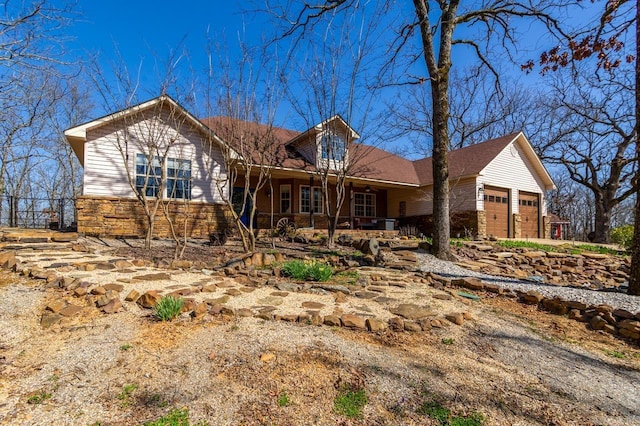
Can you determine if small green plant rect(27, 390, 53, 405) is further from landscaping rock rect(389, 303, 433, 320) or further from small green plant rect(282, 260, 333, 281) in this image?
small green plant rect(282, 260, 333, 281)

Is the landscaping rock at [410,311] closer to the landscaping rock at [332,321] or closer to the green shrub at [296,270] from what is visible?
the landscaping rock at [332,321]

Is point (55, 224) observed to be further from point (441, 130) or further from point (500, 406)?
→ point (500, 406)

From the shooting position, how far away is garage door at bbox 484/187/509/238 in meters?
16.2

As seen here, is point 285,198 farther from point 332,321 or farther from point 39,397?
point 39,397

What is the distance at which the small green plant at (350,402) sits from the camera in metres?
2.20

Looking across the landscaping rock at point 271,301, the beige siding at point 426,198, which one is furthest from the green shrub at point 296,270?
the beige siding at point 426,198

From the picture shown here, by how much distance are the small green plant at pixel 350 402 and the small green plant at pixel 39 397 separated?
2056 millimetres

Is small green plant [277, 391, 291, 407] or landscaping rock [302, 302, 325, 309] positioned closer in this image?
small green plant [277, 391, 291, 407]

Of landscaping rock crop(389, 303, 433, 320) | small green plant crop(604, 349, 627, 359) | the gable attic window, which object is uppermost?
the gable attic window

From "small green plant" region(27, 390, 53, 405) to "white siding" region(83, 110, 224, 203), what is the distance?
8.19 m

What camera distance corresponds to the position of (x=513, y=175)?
17297mm

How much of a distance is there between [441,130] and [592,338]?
611 cm

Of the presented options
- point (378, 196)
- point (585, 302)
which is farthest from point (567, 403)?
point (378, 196)

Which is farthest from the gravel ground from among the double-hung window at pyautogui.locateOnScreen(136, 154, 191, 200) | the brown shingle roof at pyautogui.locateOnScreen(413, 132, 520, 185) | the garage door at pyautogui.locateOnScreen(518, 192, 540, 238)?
the garage door at pyautogui.locateOnScreen(518, 192, 540, 238)
